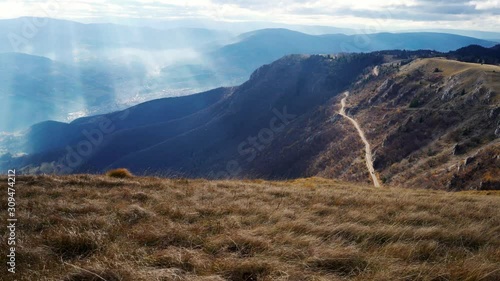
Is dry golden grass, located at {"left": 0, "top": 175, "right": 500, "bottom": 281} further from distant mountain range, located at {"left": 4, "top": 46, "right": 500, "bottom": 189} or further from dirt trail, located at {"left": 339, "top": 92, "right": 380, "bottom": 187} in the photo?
dirt trail, located at {"left": 339, "top": 92, "right": 380, "bottom": 187}

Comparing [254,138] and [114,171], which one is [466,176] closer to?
[114,171]

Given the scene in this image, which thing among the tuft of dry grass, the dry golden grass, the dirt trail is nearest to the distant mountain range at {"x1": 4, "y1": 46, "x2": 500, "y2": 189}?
the tuft of dry grass

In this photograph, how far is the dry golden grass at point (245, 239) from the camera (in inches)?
168

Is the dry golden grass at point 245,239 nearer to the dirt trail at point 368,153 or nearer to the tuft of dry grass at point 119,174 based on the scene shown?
the tuft of dry grass at point 119,174

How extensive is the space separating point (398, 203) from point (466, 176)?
4522 cm

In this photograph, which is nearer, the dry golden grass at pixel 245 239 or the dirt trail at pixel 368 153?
the dry golden grass at pixel 245 239

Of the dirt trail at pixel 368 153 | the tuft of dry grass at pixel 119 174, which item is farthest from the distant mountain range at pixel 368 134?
the dirt trail at pixel 368 153

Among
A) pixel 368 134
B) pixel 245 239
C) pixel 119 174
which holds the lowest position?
pixel 368 134

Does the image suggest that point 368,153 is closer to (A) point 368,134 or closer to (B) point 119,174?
(A) point 368,134

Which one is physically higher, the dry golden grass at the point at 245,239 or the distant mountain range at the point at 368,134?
the dry golden grass at the point at 245,239

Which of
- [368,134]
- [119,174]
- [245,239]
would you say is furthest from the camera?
[368,134]

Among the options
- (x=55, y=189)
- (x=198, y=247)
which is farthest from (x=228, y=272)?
(x=55, y=189)

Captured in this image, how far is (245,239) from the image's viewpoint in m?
5.44

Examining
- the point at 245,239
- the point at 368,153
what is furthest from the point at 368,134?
the point at 245,239
